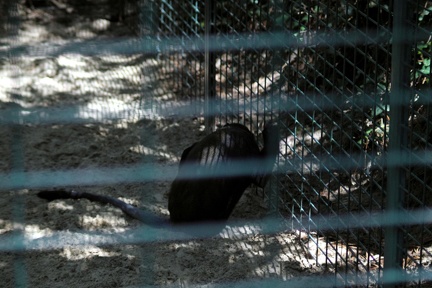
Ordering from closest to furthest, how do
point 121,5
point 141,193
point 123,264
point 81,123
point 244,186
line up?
1. point 123,264
2. point 244,186
3. point 141,193
4. point 81,123
5. point 121,5

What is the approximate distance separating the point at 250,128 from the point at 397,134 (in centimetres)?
138

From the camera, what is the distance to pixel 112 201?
3893 millimetres

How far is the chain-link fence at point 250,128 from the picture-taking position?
118 inches

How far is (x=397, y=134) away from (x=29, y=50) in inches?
136

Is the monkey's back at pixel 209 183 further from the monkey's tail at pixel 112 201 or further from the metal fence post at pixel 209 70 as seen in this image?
the metal fence post at pixel 209 70

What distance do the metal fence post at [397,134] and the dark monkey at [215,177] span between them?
2.91ft

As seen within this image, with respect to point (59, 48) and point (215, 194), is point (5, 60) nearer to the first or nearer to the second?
point (59, 48)

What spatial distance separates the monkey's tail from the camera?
373 cm

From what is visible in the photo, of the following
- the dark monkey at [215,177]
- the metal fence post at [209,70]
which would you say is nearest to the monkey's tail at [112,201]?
the dark monkey at [215,177]

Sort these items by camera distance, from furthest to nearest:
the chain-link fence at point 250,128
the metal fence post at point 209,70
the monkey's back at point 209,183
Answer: the metal fence post at point 209,70 → the monkey's back at point 209,183 → the chain-link fence at point 250,128

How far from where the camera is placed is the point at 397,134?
2.86 metres

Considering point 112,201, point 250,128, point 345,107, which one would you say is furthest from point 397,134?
point 112,201

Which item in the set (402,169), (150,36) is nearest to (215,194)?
(402,169)

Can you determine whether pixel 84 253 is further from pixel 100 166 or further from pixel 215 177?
pixel 100 166
